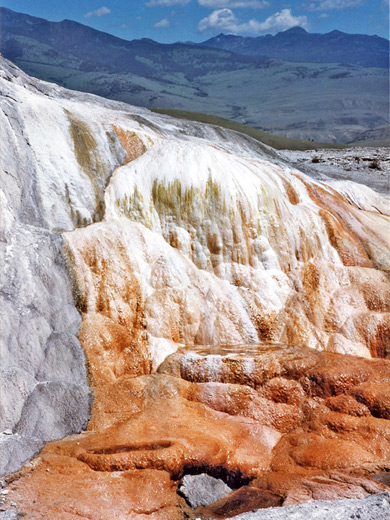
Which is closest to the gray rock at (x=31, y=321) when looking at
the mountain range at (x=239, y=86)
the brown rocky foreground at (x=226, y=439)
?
the brown rocky foreground at (x=226, y=439)

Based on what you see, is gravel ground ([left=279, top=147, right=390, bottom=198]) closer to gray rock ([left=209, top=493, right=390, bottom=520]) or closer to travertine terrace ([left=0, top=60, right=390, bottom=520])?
travertine terrace ([left=0, top=60, right=390, bottom=520])

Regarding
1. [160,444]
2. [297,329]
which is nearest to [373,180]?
[297,329]

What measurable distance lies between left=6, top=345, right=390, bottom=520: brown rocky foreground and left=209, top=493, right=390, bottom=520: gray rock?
41 cm

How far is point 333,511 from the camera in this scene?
6.26 m

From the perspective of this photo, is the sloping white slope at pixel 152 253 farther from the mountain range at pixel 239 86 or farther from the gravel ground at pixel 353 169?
the mountain range at pixel 239 86

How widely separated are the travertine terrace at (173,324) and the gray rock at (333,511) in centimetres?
48

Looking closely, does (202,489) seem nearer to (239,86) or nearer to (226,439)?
(226,439)

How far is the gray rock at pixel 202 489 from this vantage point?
275 inches

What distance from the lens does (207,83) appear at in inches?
5851

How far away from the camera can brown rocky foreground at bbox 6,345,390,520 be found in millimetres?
6895

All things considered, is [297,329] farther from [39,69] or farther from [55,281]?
[39,69]

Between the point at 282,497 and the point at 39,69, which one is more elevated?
the point at 39,69

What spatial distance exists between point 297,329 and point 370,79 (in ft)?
437

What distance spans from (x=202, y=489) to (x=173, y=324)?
3.71 m
